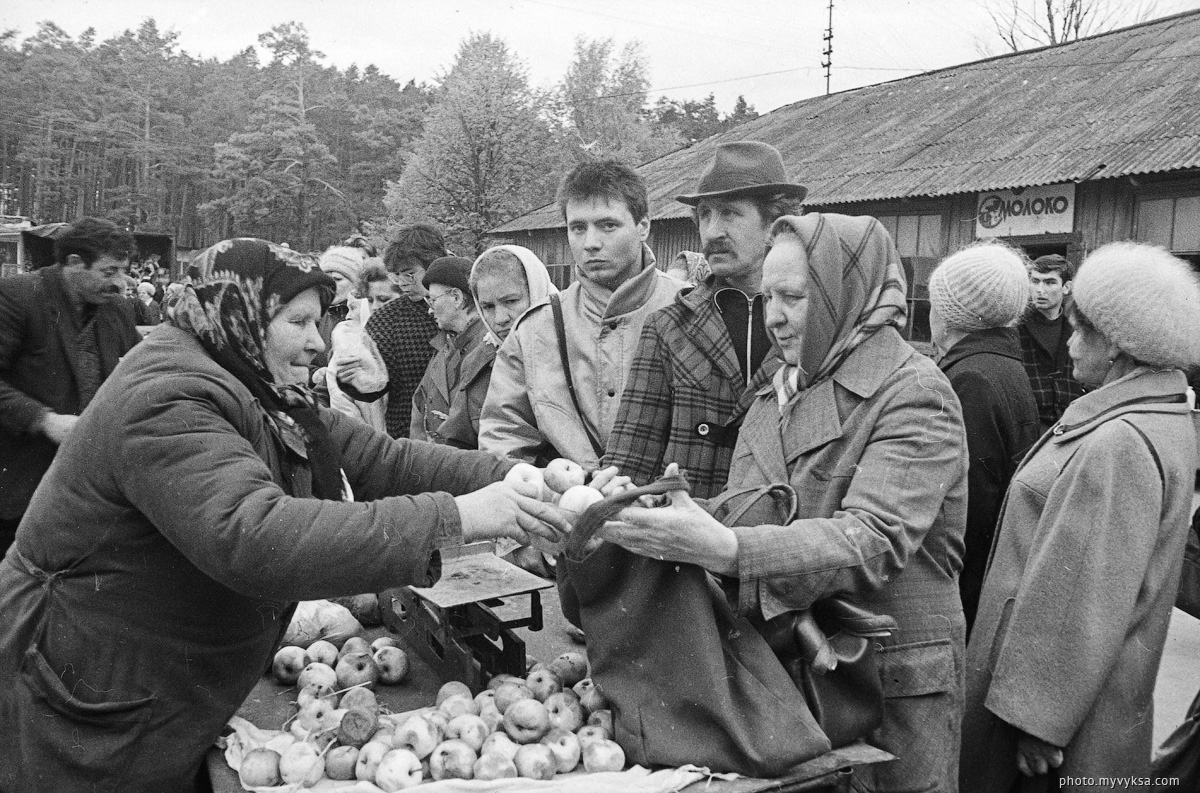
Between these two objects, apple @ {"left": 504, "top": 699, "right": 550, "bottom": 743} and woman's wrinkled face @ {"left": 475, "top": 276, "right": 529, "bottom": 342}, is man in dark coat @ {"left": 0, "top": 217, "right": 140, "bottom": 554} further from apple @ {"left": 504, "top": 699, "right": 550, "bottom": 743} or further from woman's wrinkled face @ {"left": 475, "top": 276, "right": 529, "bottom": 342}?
apple @ {"left": 504, "top": 699, "right": 550, "bottom": 743}

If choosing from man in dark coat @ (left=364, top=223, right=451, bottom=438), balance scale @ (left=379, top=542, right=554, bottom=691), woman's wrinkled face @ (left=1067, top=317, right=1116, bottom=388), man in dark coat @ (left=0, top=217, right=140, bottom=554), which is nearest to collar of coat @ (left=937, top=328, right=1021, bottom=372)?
woman's wrinkled face @ (left=1067, top=317, right=1116, bottom=388)

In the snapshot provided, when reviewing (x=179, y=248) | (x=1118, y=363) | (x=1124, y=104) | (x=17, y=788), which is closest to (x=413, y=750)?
(x=17, y=788)

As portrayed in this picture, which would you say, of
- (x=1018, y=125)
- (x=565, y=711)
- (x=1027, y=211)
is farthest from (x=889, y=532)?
(x=1018, y=125)

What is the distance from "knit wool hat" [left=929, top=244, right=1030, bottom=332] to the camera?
3379 mm

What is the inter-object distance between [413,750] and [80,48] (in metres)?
47.8

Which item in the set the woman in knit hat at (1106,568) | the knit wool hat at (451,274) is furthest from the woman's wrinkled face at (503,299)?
the woman in knit hat at (1106,568)

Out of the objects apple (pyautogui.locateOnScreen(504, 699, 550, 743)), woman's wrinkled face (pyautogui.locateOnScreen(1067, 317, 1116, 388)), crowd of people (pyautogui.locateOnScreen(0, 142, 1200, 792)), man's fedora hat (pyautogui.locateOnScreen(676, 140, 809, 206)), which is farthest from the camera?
man's fedora hat (pyautogui.locateOnScreen(676, 140, 809, 206))

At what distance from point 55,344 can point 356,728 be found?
139 inches

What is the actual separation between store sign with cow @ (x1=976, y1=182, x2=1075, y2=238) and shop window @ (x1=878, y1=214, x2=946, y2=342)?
736 millimetres

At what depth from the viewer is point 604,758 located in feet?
6.08

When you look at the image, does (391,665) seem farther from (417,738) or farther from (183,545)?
(183,545)

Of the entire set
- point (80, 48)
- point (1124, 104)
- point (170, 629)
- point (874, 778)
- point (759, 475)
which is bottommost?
point (874, 778)

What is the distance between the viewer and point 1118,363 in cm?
253

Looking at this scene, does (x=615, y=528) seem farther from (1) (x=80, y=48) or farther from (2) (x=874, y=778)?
(1) (x=80, y=48)
